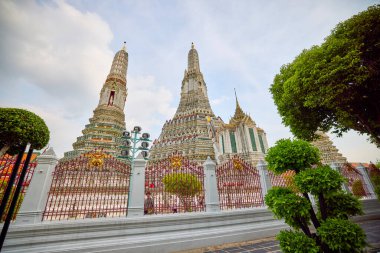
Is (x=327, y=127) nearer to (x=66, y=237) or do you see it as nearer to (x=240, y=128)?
(x=66, y=237)

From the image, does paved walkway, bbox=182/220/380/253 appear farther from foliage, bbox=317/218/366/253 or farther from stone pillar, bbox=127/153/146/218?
foliage, bbox=317/218/366/253

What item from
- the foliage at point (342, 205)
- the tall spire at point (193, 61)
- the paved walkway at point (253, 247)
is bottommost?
the paved walkway at point (253, 247)

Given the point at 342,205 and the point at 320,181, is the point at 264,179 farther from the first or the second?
the point at 320,181

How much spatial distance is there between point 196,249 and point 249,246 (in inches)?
68.9

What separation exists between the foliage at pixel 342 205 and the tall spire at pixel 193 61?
57.8m

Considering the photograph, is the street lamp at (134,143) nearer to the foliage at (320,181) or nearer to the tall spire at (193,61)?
the foliage at (320,181)

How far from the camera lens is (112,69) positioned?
39.5 metres

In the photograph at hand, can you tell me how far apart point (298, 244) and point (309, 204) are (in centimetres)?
77

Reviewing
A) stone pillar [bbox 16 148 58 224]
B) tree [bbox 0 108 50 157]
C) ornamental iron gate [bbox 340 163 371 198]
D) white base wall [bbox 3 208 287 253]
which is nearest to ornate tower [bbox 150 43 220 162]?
ornamental iron gate [bbox 340 163 371 198]

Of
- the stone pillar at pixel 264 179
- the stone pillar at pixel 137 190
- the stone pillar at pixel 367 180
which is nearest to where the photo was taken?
the stone pillar at pixel 137 190

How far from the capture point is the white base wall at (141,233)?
4222 mm

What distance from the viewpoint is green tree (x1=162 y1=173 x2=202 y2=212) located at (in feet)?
22.4

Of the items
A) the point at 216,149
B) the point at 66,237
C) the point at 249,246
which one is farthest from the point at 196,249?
the point at 216,149

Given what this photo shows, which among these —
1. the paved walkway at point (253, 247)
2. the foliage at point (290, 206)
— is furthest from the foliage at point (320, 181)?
the paved walkway at point (253, 247)
